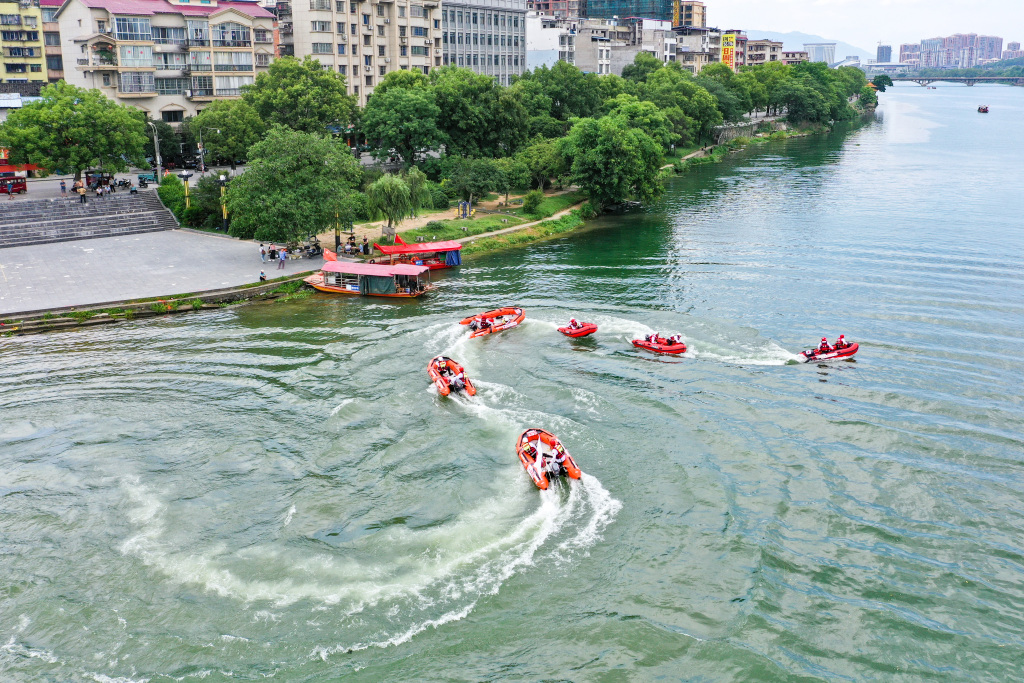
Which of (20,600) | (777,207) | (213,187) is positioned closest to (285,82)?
(213,187)

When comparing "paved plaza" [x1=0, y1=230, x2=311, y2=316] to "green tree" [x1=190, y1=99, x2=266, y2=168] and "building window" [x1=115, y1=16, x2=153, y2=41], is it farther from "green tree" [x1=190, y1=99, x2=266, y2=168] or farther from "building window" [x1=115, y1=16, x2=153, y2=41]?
"building window" [x1=115, y1=16, x2=153, y2=41]

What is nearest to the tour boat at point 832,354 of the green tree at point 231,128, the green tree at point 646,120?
the green tree at point 646,120

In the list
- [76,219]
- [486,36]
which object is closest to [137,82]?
[76,219]

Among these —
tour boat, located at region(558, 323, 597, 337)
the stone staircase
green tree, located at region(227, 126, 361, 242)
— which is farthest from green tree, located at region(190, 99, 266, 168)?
tour boat, located at region(558, 323, 597, 337)

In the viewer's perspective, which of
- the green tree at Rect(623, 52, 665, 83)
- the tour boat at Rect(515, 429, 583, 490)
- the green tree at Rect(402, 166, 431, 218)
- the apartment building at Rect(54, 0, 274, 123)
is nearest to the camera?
the tour boat at Rect(515, 429, 583, 490)

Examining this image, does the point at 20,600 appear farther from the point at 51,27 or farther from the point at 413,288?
the point at 51,27

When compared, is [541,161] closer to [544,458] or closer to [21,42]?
[544,458]
